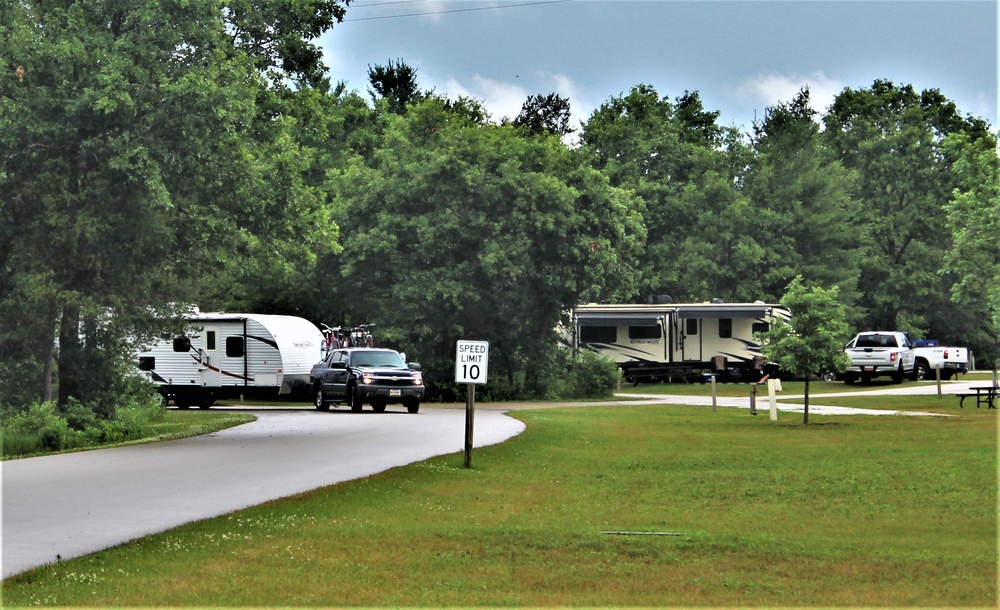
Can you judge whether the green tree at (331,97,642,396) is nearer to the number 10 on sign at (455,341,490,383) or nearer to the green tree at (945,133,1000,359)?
the green tree at (945,133,1000,359)

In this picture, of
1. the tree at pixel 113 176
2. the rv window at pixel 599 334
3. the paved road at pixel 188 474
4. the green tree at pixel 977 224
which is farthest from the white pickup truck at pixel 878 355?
the tree at pixel 113 176

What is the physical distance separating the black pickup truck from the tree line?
11.9ft

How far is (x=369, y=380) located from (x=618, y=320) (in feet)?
80.3

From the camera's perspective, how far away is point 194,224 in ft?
92.3

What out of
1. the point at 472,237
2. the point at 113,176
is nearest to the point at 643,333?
the point at 472,237

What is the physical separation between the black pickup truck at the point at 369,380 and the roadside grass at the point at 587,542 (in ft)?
54.6

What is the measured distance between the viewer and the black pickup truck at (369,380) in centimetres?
3831

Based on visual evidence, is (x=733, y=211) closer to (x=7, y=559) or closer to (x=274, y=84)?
(x=274, y=84)

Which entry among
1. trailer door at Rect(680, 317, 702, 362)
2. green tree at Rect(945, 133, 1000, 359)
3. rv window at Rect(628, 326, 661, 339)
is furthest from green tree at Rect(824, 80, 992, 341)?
green tree at Rect(945, 133, 1000, 359)

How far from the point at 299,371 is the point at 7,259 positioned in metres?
17.1

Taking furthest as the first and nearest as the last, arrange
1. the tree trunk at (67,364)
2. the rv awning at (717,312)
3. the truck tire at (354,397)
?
the rv awning at (717,312) → the truck tire at (354,397) → the tree trunk at (67,364)

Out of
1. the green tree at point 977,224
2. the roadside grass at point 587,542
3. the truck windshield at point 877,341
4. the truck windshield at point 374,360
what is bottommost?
the roadside grass at point 587,542

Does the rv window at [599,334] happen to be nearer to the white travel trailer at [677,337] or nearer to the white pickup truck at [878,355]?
the white travel trailer at [677,337]

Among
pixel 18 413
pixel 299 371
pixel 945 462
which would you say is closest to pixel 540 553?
pixel 945 462
